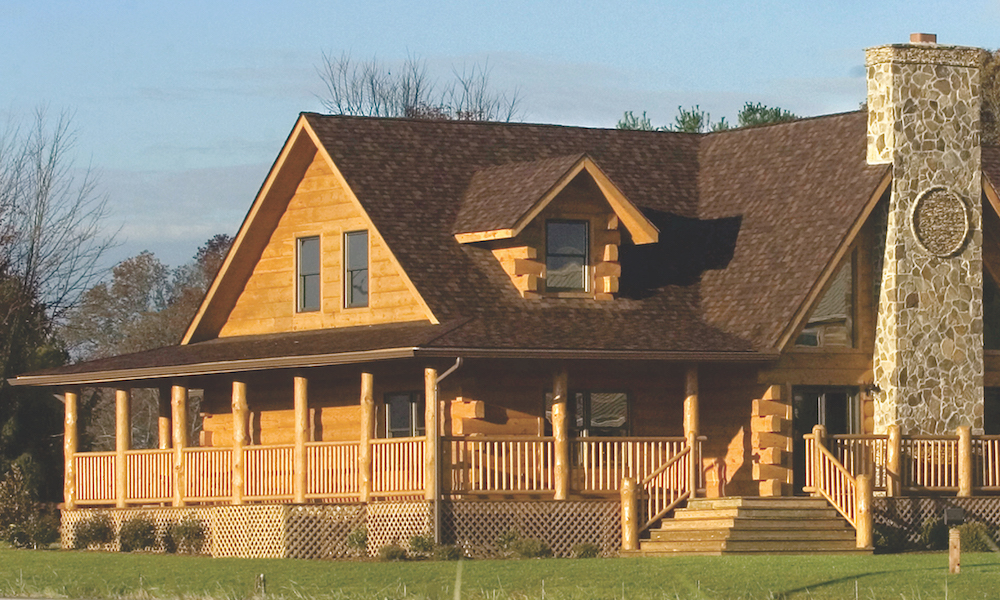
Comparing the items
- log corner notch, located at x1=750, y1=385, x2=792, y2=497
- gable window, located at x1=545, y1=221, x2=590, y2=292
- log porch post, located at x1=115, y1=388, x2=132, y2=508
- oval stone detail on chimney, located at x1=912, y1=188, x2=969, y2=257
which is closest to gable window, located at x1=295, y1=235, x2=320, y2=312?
log porch post, located at x1=115, y1=388, x2=132, y2=508

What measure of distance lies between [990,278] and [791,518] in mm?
7457

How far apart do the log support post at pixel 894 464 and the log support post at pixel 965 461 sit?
1.10m

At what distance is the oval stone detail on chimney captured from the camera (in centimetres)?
3422

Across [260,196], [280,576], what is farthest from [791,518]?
[260,196]

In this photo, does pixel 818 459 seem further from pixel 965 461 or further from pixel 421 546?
pixel 421 546

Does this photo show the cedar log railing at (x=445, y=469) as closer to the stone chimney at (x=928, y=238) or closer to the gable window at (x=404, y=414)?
the gable window at (x=404, y=414)

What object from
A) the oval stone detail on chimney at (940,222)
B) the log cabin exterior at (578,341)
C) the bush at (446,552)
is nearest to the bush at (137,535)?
the log cabin exterior at (578,341)

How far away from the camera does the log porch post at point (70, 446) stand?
123 ft

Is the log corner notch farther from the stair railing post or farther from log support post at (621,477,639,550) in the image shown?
log support post at (621,477,639,550)

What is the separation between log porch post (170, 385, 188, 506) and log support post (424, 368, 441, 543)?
20.6ft

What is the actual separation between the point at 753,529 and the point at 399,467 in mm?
5795

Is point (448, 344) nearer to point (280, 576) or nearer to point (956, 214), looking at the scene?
point (280, 576)

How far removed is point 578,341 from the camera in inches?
1265

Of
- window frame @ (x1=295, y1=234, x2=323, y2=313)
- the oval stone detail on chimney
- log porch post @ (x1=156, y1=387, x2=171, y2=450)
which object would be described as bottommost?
log porch post @ (x1=156, y1=387, x2=171, y2=450)
